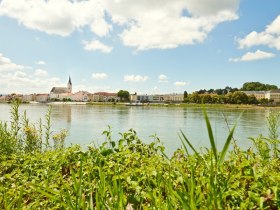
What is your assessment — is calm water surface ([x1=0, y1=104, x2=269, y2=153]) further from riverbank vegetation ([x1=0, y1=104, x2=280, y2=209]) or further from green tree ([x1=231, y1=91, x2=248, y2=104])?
green tree ([x1=231, y1=91, x2=248, y2=104])

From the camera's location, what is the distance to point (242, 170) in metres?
2.85

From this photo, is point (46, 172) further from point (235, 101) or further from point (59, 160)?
point (235, 101)

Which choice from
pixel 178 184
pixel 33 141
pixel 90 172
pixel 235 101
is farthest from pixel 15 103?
pixel 235 101

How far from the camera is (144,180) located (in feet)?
8.99

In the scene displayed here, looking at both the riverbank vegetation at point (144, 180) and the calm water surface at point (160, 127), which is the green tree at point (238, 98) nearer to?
the calm water surface at point (160, 127)

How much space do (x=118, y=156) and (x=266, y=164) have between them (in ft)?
5.26

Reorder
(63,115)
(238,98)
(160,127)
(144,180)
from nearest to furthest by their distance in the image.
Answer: (144,180)
(160,127)
(63,115)
(238,98)

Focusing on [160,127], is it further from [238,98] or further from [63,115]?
[238,98]

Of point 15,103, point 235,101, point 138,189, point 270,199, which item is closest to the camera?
point 270,199

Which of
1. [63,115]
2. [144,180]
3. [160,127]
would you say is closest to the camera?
[144,180]

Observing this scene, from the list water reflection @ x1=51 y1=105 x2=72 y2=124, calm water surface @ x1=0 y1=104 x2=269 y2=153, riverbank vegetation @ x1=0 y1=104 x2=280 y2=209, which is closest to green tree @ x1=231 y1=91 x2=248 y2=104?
water reflection @ x1=51 y1=105 x2=72 y2=124

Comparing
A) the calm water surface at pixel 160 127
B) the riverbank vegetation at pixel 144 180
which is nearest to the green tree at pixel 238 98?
the calm water surface at pixel 160 127

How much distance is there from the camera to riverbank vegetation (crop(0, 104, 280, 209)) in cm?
177

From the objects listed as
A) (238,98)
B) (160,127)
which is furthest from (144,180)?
(238,98)
